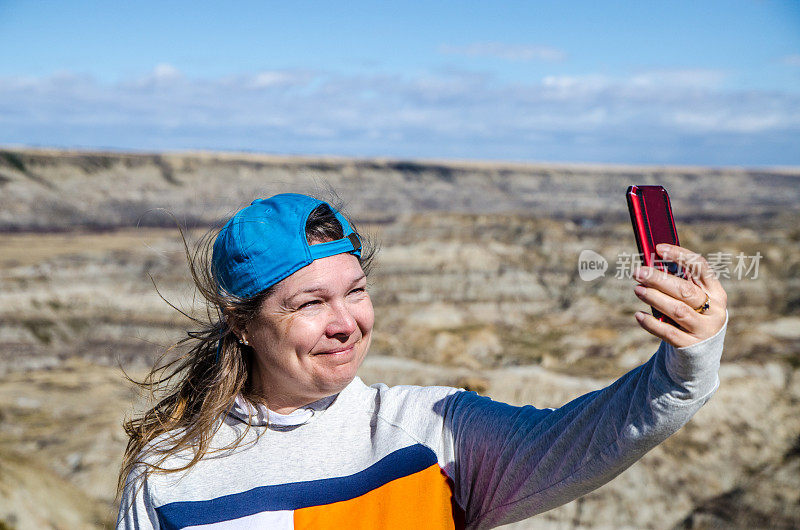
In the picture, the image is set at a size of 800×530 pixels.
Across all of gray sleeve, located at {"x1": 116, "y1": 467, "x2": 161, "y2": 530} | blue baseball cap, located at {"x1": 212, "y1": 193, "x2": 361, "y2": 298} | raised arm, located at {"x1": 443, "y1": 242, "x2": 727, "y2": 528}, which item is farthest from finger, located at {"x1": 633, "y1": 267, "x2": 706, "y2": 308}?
gray sleeve, located at {"x1": 116, "y1": 467, "x2": 161, "y2": 530}

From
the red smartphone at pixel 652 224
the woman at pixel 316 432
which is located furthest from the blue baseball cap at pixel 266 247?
the red smartphone at pixel 652 224

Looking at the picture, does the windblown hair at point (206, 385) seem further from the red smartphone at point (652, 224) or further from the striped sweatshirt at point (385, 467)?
the red smartphone at point (652, 224)

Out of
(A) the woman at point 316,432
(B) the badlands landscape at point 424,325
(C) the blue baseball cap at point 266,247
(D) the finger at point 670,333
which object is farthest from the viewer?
(B) the badlands landscape at point 424,325

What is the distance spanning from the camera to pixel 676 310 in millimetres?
1507

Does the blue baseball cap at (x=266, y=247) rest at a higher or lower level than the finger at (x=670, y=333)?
higher

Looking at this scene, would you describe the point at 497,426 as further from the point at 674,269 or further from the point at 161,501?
the point at 161,501

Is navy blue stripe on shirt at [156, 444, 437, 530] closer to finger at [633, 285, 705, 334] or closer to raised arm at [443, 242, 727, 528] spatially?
raised arm at [443, 242, 727, 528]

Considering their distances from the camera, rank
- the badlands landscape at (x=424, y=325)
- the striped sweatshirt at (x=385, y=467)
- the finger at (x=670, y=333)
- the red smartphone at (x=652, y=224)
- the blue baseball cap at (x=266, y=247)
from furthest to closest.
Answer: the badlands landscape at (x=424, y=325) → the blue baseball cap at (x=266, y=247) → the striped sweatshirt at (x=385, y=467) → the red smartphone at (x=652, y=224) → the finger at (x=670, y=333)

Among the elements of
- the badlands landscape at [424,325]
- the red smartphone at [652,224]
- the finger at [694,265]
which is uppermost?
the red smartphone at [652,224]

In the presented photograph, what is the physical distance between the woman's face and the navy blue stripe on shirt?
0.28 m

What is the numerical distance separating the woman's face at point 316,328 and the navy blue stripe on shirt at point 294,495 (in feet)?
0.92

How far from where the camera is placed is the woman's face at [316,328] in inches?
82.0

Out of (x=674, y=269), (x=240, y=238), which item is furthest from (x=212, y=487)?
(x=674, y=269)

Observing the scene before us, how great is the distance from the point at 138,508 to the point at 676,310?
1727 mm
